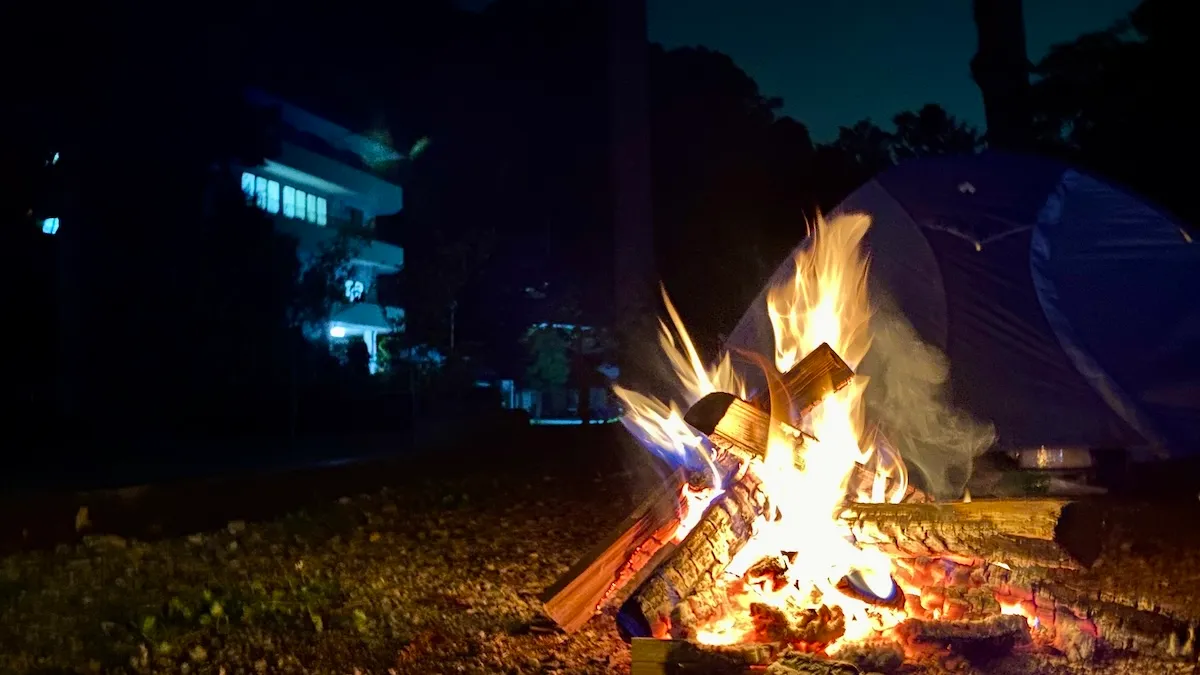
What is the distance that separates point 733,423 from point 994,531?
1140mm

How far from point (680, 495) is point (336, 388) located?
56.6ft

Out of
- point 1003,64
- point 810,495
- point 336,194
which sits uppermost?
point 336,194

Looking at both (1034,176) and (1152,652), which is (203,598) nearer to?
(1152,652)

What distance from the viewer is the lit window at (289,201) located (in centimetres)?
2781

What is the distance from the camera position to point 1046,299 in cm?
766

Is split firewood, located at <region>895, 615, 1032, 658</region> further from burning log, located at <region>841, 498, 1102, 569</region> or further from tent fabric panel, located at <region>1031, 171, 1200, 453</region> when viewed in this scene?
tent fabric panel, located at <region>1031, 171, 1200, 453</region>

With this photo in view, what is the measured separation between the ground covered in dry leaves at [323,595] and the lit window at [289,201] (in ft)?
69.8

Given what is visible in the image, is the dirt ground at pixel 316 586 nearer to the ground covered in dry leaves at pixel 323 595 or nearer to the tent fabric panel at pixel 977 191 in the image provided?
the ground covered in dry leaves at pixel 323 595

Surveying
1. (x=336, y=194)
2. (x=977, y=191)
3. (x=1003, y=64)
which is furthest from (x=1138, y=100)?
(x=336, y=194)

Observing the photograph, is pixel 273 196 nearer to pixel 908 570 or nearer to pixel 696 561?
pixel 696 561

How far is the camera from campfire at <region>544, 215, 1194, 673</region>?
385 cm

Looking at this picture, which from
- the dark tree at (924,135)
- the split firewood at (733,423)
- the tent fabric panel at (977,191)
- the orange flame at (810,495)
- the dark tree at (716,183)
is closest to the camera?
the orange flame at (810,495)

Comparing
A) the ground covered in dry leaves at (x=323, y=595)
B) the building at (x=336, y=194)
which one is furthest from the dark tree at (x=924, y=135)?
the ground covered in dry leaves at (x=323, y=595)

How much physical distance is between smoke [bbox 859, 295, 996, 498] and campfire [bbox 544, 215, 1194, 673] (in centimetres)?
221
